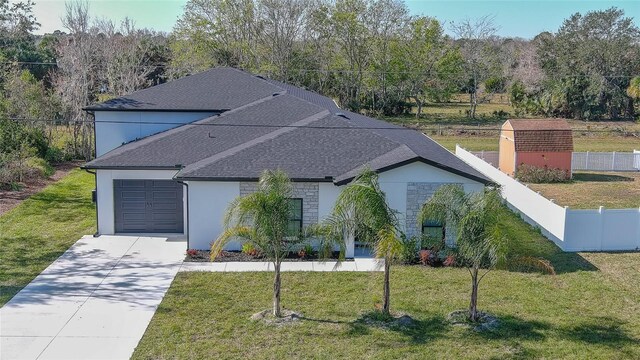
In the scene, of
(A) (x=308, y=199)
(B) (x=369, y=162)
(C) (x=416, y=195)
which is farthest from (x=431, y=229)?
(A) (x=308, y=199)

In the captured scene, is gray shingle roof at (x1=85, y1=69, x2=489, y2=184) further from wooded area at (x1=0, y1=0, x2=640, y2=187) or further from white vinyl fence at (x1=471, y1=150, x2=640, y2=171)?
wooded area at (x1=0, y1=0, x2=640, y2=187)

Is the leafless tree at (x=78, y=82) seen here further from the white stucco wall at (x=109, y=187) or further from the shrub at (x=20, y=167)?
the white stucco wall at (x=109, y=187)

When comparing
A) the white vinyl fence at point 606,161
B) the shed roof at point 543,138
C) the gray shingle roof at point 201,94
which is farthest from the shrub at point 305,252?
the white vinyl fence at point 606,161

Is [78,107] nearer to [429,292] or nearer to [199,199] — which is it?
[199,199]

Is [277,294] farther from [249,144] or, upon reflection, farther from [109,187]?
[109,187]

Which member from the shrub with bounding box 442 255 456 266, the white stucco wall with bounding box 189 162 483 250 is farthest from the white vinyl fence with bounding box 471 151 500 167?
the shrub with bounding box 442 255 456 266

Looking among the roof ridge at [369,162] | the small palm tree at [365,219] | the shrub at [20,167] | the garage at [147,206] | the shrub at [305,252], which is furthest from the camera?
the shrub at [20,167]

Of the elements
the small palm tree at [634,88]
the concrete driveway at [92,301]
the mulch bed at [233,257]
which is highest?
the small palm tree at [634,88]
